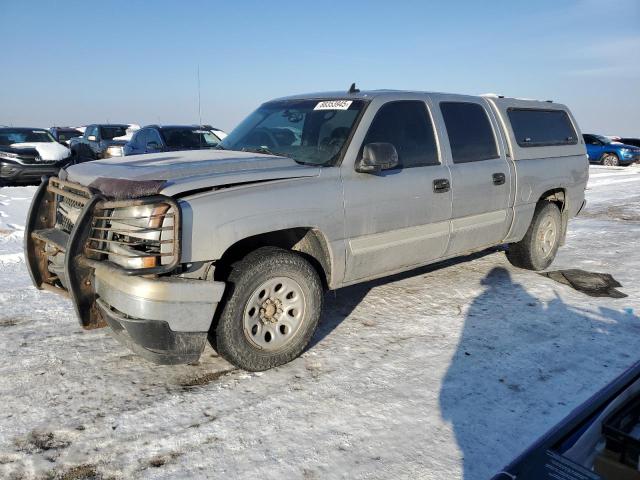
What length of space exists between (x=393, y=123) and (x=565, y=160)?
2.80 metres

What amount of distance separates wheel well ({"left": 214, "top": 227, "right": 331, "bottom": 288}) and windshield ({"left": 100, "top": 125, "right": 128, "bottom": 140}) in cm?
1515

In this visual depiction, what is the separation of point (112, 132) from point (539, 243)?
15.2 metres

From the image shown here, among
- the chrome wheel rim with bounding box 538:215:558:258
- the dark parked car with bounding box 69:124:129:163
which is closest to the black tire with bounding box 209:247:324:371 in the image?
the chrome wheel rim with bounding box 538:215:558:258

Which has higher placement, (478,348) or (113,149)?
(113,149)

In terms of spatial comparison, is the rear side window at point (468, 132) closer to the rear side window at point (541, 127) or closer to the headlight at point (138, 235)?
the rear side window at point (541, 127)

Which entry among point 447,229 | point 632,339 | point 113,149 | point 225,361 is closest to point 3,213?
point 113,149

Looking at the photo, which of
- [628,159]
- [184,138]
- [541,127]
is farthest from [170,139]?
[628,159]

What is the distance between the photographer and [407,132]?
434 centimetres

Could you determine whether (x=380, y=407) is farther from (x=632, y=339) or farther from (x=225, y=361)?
(x=632, y=339)

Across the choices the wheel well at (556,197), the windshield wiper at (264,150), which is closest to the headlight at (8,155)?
the windshield wiper at (264,150)

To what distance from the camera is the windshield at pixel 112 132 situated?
17031mm

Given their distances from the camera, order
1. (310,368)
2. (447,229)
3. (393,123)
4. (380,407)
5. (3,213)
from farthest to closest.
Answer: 1. (3,213)
2. (447,229)
3. (393,123)
4. (310,368)
5. (380,407)

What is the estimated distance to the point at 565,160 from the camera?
5965mm

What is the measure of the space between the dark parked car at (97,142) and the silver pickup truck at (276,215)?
12019 millimetres
